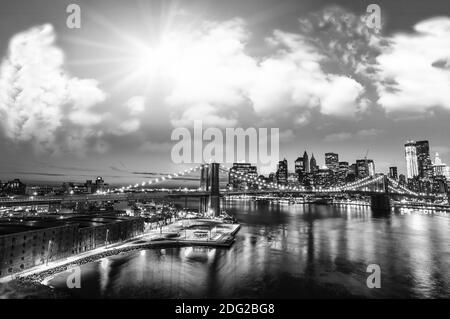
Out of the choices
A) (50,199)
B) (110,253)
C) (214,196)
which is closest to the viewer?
(110,253)

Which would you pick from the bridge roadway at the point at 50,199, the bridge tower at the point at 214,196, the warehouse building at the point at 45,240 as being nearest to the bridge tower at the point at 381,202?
the bridge tower at the point at 214,196

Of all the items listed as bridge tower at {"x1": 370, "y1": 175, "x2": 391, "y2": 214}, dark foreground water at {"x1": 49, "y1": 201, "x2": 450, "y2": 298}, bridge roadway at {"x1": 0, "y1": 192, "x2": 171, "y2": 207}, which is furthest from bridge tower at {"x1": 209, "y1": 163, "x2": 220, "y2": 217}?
bridge tower at {"x1": 370, "y1": 175, "x2": 391, "y2": 214}

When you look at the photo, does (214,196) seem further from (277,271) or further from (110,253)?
(277,271)

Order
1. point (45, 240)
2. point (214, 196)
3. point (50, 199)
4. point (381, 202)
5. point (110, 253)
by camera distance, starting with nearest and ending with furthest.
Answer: point (45, 240) → point (110, 253) → point (50, 199) → point (214, 196) → point (381, 202)

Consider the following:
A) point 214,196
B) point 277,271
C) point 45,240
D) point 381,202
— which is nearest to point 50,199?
point 45,240

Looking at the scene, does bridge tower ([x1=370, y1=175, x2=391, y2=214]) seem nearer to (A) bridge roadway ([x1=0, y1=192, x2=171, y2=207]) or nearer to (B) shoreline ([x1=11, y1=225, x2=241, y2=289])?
(B) shoreline ([x1=11, y1=225, x2=241, y2=289])

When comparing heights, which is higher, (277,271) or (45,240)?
(45,240)
